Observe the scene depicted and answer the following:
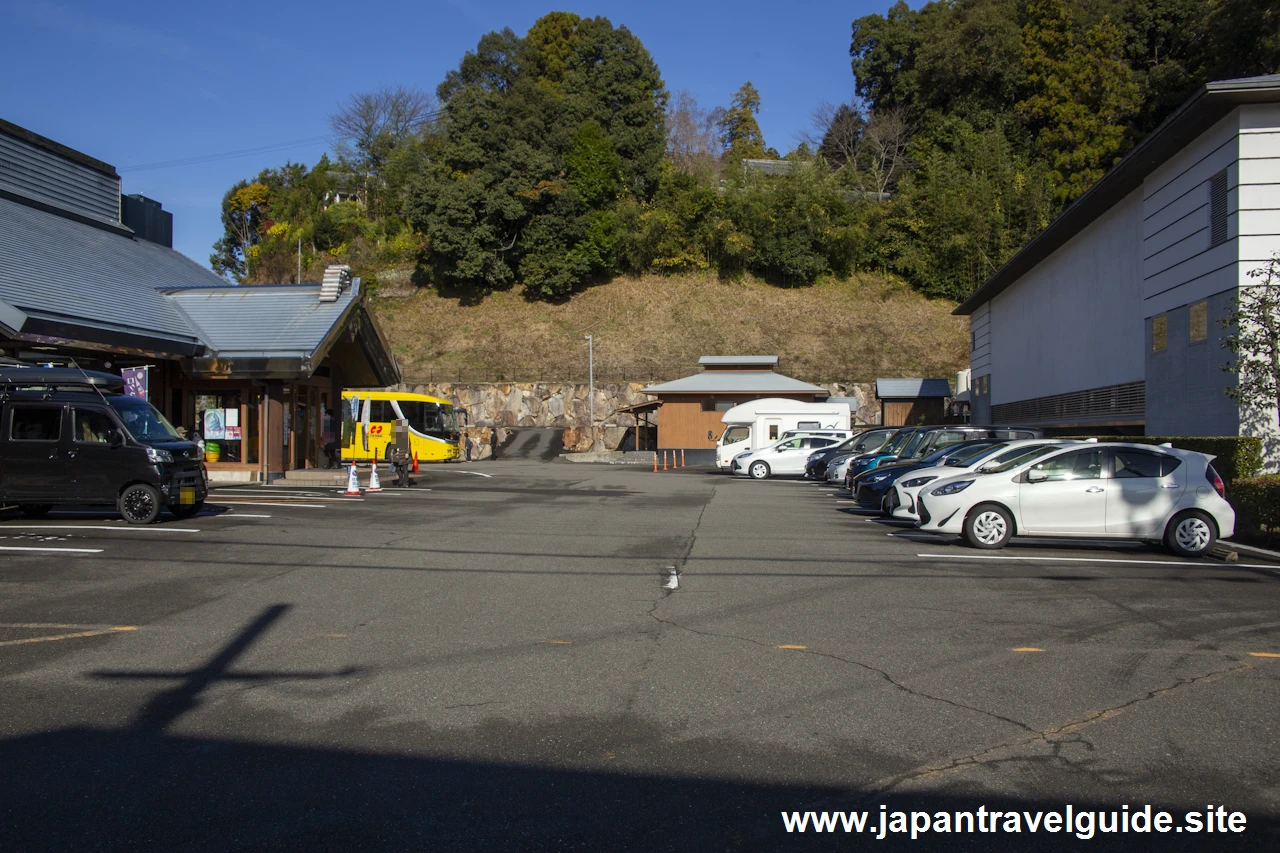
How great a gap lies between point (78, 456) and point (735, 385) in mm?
32265

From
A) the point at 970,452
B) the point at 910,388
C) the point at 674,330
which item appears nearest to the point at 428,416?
the point at 674,330

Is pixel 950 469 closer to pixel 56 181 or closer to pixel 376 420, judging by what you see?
pixel 56 181

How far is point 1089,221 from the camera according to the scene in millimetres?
25859

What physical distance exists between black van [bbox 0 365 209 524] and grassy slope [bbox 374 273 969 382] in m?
39.5

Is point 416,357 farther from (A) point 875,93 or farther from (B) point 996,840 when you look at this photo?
(B) point 996,840

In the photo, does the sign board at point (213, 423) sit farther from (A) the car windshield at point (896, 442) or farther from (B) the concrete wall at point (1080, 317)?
(B) the concrete wall at point (1080, 317)

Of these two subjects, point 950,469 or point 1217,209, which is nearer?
point 950,469

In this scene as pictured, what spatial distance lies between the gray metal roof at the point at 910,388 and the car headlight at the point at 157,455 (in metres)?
38.5

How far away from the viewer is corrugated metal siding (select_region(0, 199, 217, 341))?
19.2 meters

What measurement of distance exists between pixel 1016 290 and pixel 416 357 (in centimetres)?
3621

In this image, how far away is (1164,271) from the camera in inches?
789

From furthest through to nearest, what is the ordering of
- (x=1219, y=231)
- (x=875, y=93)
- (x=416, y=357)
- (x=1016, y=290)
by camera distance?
1. (x=875, y=93)
2. (x=416, y=357)
3. (x=1016, y=290)
4. (x=1219, y=231)

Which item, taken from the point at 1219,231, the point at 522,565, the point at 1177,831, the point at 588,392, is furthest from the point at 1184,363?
the point at 588,392

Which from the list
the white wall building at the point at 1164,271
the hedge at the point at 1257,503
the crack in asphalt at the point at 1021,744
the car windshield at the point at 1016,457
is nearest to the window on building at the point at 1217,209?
the white wall building at the point at 1164,271
